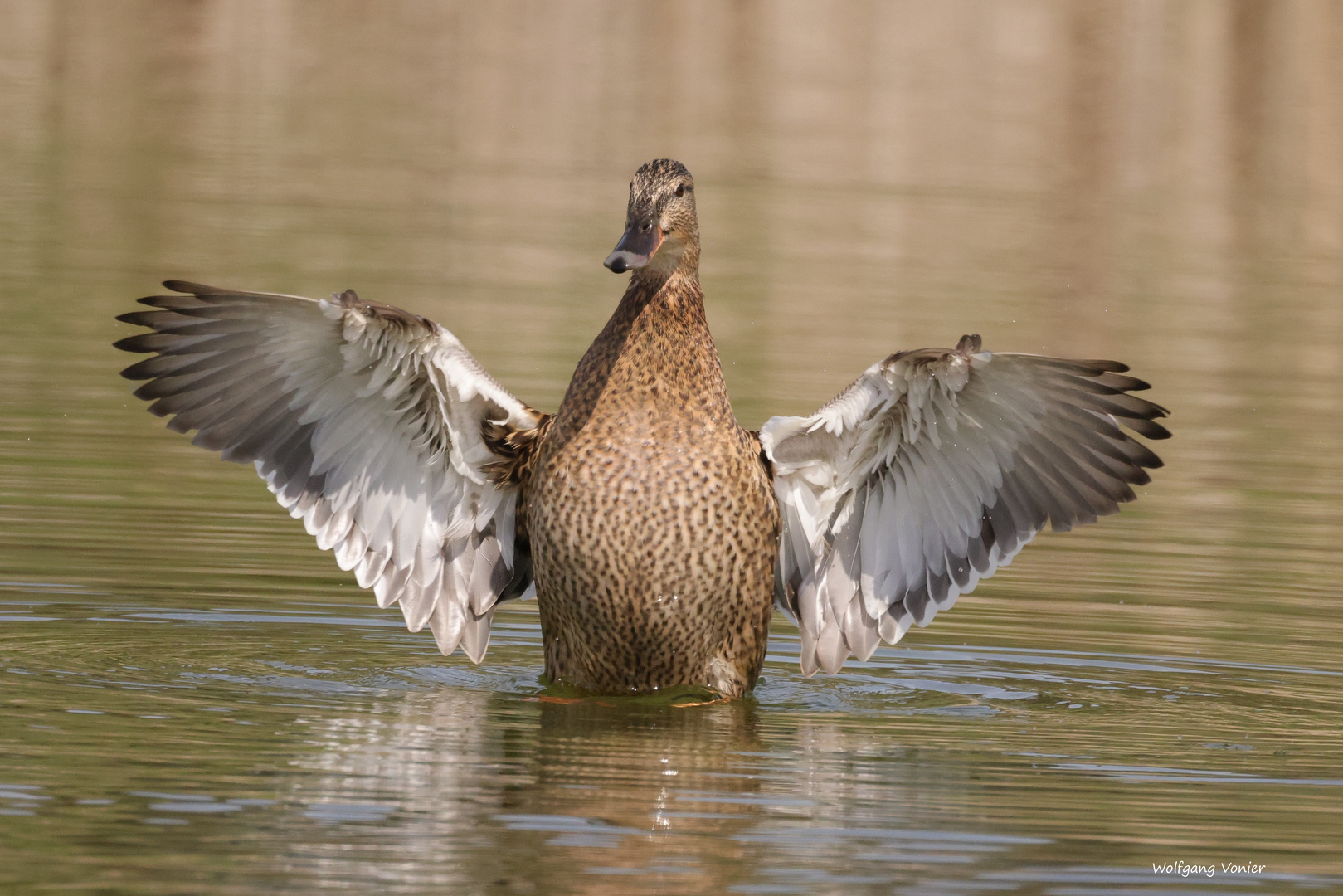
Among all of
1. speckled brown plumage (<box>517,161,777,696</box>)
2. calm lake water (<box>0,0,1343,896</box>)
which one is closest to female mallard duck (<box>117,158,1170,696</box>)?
speckled brown plumage (<box>517,161,777,696</box>)

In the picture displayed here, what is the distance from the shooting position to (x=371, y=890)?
20.6 feet

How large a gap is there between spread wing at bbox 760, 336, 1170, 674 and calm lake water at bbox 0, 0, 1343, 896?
16.8 inches

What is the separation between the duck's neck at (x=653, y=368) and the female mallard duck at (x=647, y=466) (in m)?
0.01

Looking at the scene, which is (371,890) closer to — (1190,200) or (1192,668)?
(1192,668)

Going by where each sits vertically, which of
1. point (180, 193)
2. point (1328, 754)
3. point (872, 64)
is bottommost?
point (1328, 754)

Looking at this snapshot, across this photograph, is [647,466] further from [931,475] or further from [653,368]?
[931,475]

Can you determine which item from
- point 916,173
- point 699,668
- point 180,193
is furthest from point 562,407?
point 916,173

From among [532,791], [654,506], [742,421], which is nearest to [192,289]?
[654,506]

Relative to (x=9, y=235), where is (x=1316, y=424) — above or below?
below

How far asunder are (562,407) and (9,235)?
48.4 feet

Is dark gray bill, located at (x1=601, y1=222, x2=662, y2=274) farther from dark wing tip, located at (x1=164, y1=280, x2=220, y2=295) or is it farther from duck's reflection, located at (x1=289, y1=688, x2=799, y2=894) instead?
duck's reflection, located at (x1=289, y1=688, x2=799, y2=894)

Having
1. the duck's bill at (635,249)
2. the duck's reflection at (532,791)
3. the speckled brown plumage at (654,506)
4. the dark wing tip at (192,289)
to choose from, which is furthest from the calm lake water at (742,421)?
the duck's bill at (635,249)

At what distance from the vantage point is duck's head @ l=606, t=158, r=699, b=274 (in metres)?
9.28

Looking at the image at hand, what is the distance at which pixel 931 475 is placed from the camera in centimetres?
959
